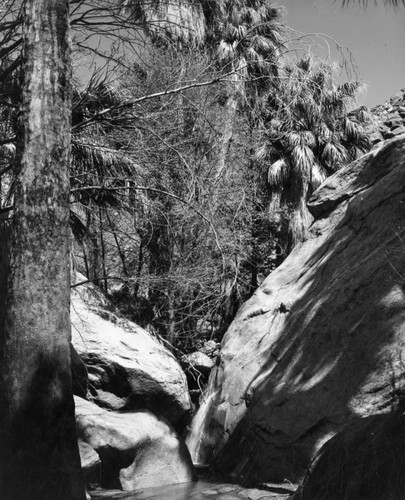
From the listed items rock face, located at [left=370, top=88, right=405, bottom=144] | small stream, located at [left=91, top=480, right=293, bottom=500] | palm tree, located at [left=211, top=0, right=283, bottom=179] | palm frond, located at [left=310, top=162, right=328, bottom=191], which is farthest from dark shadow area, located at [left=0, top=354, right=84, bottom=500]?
rock face, located at [left=370, top=88, right=405, bottom=144]

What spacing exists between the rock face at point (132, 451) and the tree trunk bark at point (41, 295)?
9.85 feet

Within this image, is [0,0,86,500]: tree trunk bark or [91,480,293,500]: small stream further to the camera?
[91,480,293,500]: small stream

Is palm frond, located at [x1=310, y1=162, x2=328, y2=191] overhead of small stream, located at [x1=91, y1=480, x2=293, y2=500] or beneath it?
overhead

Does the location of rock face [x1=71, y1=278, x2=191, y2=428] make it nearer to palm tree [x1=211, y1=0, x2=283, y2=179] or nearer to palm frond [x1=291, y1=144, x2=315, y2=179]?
palm tree [x1=211, y1=0, x2=283, y2=179]

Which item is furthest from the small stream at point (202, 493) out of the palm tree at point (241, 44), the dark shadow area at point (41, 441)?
the palm tree at point (241, 44)

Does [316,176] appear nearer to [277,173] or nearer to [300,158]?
[300,158]

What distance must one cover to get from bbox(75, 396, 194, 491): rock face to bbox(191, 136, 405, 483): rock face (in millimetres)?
574

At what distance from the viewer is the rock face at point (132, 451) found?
25.7 ft

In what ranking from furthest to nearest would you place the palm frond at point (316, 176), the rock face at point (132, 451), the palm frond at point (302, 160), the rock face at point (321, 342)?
the palm frond at point (316, 176) → the palm frond at point (302, 160) → the rock face at point (132, 451) → the rock face at point (321, 342)

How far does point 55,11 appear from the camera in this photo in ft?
18.0

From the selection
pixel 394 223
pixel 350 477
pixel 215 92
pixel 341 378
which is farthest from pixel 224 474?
pixel 215 92

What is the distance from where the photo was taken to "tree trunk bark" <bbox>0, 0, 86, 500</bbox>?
4.76 meters

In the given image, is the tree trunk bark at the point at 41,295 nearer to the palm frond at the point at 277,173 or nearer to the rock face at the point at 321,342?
the rock face at the point at 321,342

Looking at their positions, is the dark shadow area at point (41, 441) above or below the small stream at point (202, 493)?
above
